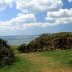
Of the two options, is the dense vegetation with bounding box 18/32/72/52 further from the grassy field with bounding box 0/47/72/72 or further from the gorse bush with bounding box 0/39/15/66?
the gorse bush with bounding box 0/39/15/66

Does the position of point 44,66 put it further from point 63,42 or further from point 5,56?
point 63,42

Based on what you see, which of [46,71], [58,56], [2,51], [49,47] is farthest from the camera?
[49,47]

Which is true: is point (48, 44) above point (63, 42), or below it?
below

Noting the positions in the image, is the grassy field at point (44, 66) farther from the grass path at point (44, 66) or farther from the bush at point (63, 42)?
the bush at point (63, 42)

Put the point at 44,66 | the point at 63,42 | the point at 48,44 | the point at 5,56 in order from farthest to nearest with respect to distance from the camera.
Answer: the point at 63,42 < the point at 48,44 < the point at 5,56 < the point at 44,66

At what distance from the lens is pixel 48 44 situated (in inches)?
1259

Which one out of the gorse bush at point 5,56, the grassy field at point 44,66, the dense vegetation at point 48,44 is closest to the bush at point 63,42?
the dense vegetation at point 48,44

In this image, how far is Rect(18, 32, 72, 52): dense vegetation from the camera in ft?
103

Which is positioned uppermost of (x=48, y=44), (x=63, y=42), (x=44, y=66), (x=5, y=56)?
(x=63, y=42)

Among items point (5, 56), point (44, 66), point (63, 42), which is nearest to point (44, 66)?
point (44, 66)

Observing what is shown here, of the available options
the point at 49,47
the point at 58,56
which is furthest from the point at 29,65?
the point at 49,47

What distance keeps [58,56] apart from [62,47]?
7654 mm

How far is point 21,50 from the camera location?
31.5 meters

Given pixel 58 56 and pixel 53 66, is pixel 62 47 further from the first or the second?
pixel 53 66
